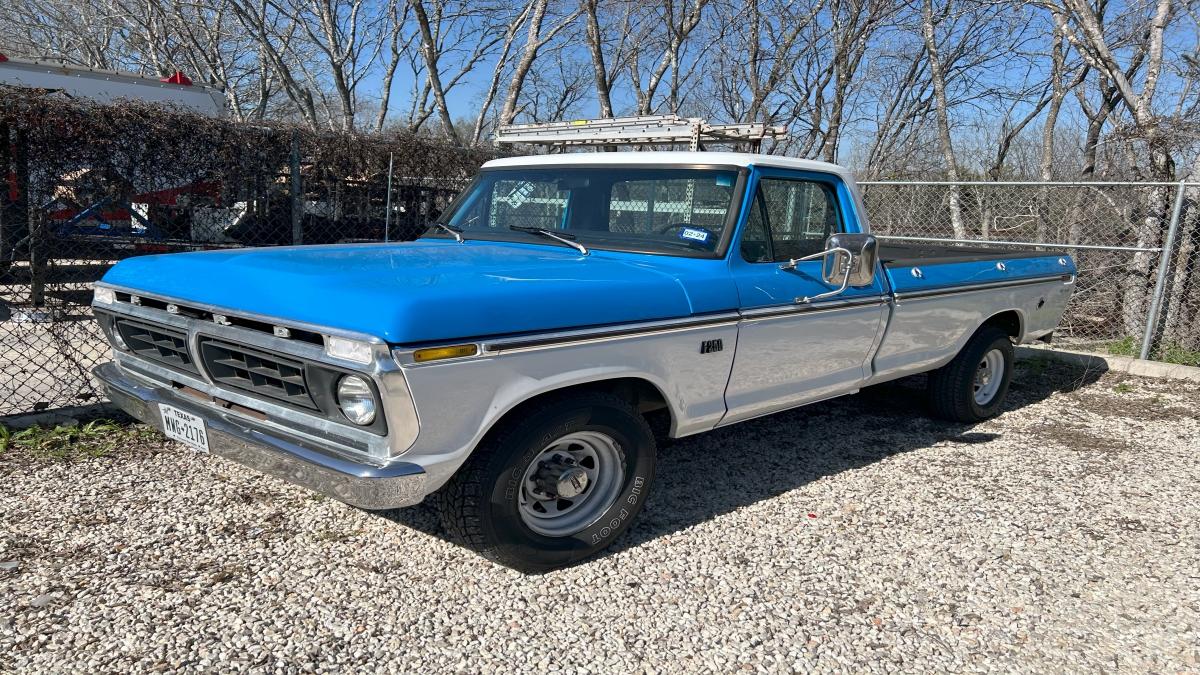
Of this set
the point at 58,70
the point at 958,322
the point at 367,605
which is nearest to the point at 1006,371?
the point at 958,322

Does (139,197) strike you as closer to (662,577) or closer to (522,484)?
(522,484)

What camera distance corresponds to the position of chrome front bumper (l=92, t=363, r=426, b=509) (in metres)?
2.62

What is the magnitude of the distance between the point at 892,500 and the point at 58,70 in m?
12.4

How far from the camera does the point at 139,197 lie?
6.05m

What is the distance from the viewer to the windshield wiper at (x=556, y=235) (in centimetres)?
385

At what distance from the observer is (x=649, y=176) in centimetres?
397

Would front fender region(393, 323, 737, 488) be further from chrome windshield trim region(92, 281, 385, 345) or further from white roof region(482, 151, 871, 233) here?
white roof region(482, 151, 871, 233)

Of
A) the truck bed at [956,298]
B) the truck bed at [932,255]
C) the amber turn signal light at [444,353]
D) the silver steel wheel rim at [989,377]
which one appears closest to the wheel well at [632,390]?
the amber turn signal light at [444,353]

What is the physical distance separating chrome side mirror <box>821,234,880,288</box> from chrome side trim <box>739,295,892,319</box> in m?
0.24

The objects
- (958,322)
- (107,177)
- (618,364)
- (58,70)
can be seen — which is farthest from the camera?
(58,70)

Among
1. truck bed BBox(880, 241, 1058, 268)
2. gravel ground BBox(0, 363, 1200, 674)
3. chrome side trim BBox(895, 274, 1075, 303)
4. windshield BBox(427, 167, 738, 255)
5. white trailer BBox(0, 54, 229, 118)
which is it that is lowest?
gravel ground BBox(0, 363, 1200, 674)

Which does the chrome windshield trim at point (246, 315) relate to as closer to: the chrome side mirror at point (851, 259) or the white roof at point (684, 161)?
the white roof at point (684, 161)

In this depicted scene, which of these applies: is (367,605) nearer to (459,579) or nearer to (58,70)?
(459,579)

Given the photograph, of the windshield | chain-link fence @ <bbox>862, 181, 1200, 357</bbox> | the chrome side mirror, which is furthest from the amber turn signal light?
chain-link fence @ <bbox>862, 181, 1200, 357</bbox>
